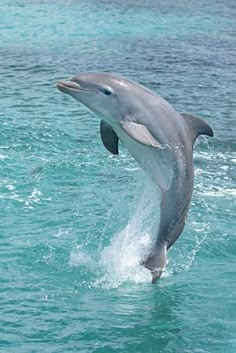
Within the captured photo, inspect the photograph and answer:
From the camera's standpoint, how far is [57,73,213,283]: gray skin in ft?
29.8

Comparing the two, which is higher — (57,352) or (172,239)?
(172,239)

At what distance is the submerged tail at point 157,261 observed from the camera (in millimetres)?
9430

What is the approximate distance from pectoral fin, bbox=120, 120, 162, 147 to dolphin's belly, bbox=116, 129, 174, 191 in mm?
223

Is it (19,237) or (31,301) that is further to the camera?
(19,237)

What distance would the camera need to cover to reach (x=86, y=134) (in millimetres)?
17547

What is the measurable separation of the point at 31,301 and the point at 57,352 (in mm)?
1243

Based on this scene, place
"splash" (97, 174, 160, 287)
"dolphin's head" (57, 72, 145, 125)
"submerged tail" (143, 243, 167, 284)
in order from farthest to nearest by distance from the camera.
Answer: "splash" (97, 174, 160, 287), "submerged tail" (143, 243, 167, 284), "dolphin's head" (57, 72, 145, 125)

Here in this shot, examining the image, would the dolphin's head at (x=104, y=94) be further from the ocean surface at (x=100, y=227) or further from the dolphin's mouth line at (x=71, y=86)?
the ocean surface at (x=100, y=227)

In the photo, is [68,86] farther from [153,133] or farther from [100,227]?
[100,227]

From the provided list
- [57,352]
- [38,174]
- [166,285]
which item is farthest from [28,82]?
[57,352]

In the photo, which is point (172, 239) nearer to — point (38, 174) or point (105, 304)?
point (105, 304)

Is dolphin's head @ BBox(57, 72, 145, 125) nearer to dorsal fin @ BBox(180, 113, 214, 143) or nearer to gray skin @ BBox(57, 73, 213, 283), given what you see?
gray skin @ BBox(57, 73, 213, 283)

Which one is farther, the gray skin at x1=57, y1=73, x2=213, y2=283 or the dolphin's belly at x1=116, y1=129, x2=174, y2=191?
the dolphin's belly at x1=116, y1=129, x2=174, y2=191

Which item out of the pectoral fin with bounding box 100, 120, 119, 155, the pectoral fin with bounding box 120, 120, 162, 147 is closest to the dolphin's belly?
the pectoral fin with bounding box 100, 120, 119, 155
